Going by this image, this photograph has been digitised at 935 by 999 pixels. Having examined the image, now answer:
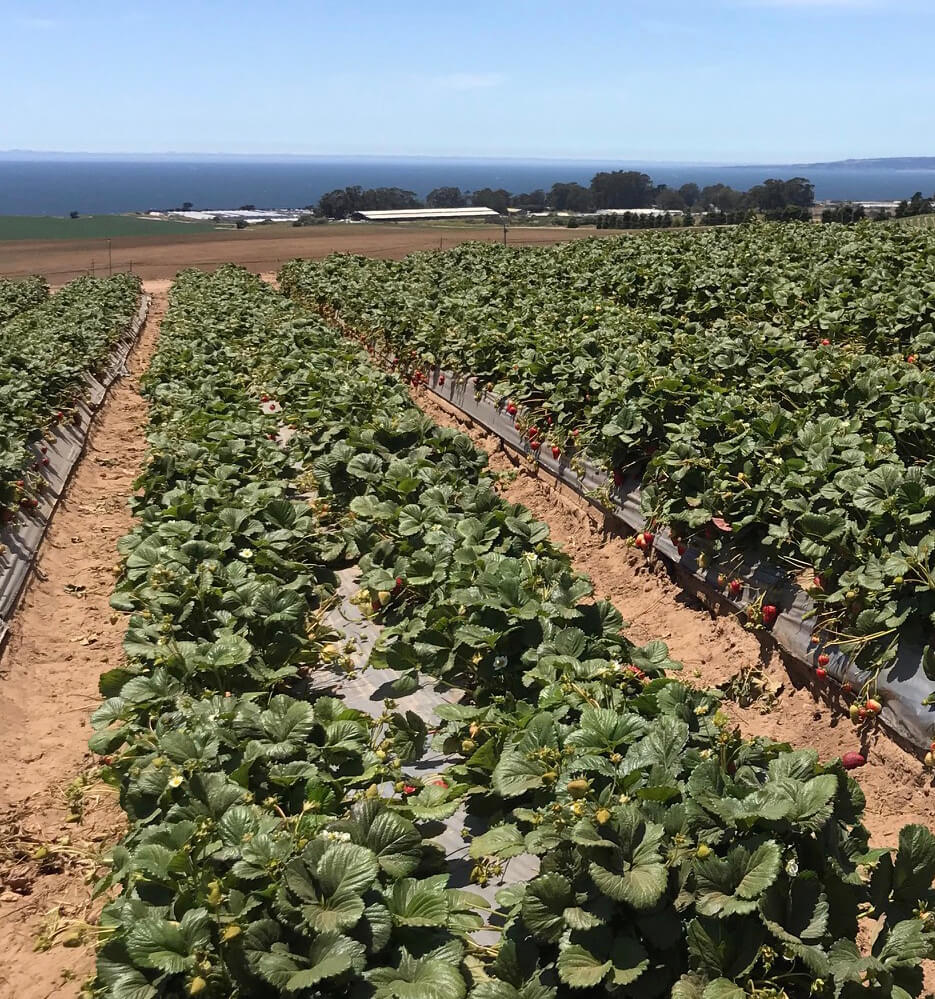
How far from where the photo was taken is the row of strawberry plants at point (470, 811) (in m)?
2.45

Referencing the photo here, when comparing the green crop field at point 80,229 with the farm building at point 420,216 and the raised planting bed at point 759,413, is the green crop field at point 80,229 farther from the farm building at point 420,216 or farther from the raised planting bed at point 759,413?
the raised planting bed at point 759,413

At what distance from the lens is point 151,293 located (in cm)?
2928

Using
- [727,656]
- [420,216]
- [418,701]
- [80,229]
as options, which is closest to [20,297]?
[418,701]

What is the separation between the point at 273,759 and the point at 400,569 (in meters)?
1.86

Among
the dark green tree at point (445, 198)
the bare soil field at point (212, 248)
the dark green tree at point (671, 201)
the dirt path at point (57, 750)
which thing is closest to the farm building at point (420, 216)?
the bare soil field at point (212, 248)

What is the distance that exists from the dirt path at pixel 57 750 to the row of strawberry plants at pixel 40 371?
62 centimetres

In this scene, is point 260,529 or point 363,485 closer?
point 260,529

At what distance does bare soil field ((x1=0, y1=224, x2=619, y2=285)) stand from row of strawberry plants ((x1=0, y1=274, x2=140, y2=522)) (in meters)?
18.5

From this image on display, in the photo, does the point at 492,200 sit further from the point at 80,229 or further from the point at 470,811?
the point at 470,811

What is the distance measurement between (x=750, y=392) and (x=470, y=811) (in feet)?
15.9

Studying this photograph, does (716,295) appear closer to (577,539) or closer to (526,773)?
(577,539)

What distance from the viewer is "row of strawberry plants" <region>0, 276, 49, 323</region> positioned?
69.5 ft

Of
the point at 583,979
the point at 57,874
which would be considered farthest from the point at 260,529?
the point at 583,979

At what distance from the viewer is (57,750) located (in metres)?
4.75
